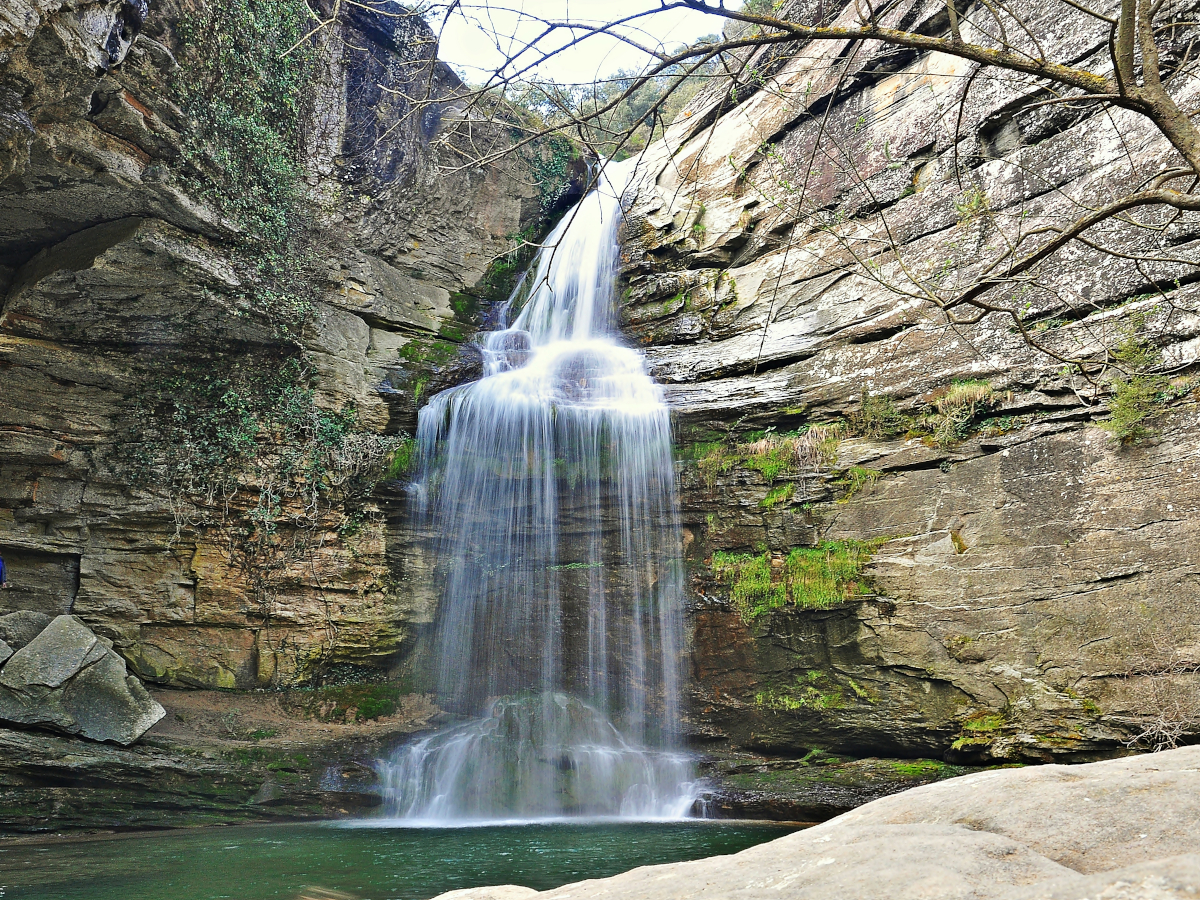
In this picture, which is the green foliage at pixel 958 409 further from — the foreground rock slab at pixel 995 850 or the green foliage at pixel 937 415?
the foreground rock slab at pixel 995 850

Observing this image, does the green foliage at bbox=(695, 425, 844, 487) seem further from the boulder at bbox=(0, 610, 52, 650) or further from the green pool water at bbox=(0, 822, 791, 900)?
the boulder at bbox=(0, 610, 52, 650)

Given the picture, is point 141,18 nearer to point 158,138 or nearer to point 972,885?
point 158,138

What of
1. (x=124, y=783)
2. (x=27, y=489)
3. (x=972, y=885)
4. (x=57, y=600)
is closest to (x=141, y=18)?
(x=27, y=489)

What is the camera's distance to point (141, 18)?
21.8 feet

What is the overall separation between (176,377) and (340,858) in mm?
6807

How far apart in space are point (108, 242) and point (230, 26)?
3396 millimetres

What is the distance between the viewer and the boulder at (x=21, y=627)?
7.32m

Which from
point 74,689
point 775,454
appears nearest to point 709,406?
point 775,454

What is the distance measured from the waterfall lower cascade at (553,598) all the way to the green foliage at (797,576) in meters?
0.85

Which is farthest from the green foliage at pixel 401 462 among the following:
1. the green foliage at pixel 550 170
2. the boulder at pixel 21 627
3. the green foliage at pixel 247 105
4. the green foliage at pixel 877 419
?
the green foliage at pixel 550 170

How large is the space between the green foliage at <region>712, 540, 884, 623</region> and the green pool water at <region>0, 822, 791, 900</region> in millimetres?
2491

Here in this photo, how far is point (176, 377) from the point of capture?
9.30 m

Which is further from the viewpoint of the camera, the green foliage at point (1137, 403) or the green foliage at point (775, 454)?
the green foliage at point (775, 454)

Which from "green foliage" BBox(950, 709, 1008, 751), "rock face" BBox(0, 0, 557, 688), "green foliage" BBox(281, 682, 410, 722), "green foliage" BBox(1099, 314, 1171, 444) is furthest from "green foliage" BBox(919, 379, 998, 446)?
"green foliage" BBox(281, 682, 410, 722)
